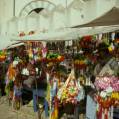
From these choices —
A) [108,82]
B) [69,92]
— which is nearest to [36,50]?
[69,92]

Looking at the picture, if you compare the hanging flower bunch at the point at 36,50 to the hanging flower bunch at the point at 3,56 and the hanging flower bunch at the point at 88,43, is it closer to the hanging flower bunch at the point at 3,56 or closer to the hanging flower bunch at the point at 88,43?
the hanging flower bunch at the point at 88,43

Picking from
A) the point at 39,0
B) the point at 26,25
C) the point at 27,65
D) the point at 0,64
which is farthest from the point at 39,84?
the point at 39,0

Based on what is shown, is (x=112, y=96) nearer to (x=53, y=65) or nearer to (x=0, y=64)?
(x=53, y=65)

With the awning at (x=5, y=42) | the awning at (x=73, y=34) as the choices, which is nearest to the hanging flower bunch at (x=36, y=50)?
the awning at (x=5, y=42)

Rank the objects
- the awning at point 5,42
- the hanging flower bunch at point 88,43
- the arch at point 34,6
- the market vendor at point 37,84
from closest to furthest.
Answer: the hanging flower bunch at point 88,43, the awning at point 5,42, the market vendor at point 37,84, the arch at point 34,6

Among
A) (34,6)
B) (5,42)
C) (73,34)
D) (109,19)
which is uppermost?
(34,6)

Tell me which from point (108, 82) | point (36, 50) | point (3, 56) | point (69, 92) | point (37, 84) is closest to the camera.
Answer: point (108, 82)

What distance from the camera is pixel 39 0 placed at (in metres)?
18.7

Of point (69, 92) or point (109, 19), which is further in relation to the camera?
point (69, 92)

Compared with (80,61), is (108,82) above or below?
below

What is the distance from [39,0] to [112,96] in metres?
11.8

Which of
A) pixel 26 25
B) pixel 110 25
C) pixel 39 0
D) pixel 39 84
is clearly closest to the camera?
pixel 110 25

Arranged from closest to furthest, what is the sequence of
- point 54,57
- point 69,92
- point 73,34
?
point 69,92 < point 73,34 < point 54,57

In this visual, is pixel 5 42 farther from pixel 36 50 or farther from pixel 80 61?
pixel 80 61
